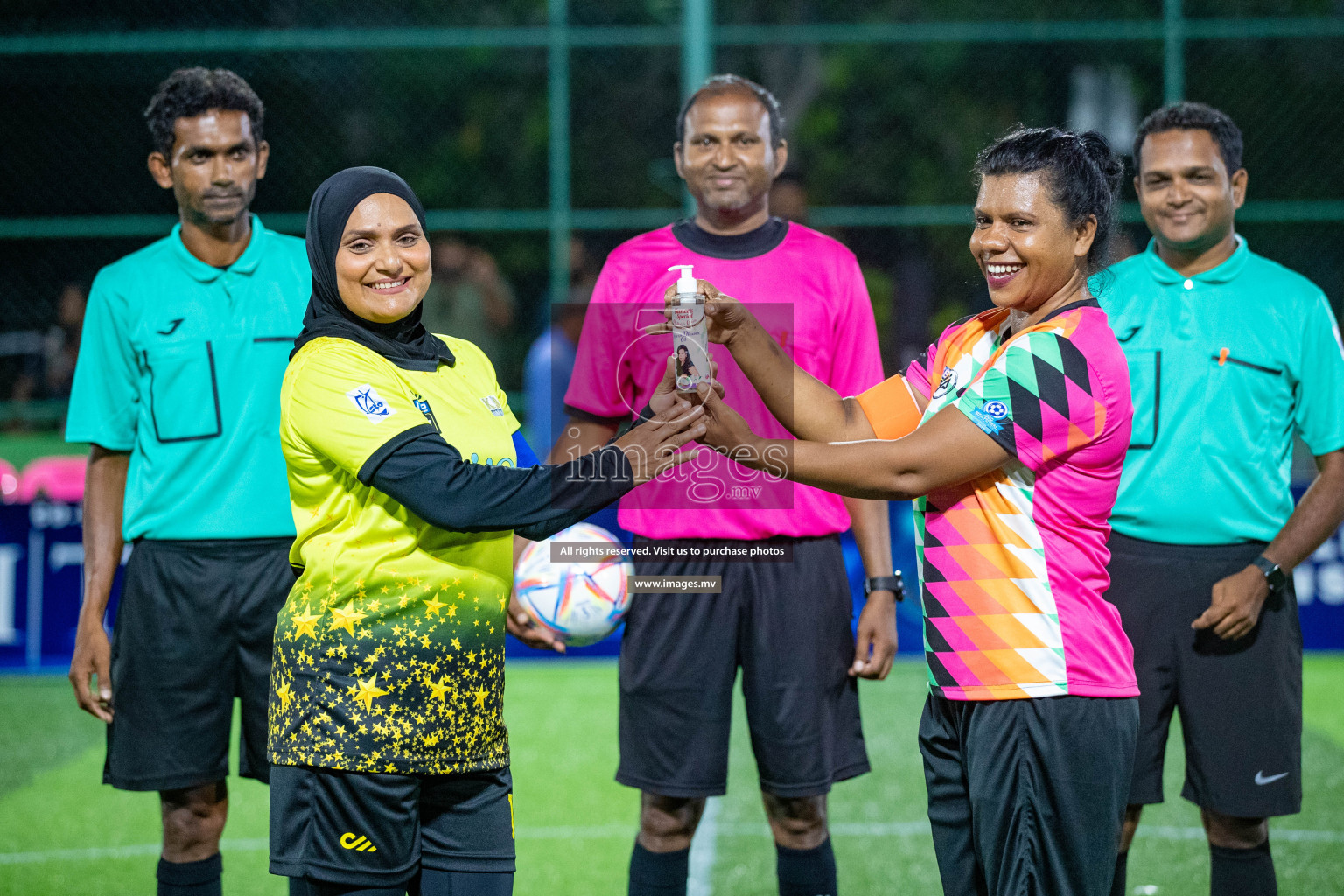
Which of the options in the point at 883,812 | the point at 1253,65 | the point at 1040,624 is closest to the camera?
the point at 1040,624

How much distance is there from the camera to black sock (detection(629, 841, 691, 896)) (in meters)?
3.96

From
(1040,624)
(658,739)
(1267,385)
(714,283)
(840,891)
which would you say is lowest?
(840,891)

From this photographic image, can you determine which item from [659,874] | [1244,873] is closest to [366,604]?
[659,874]

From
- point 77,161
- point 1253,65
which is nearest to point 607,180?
point 77,161

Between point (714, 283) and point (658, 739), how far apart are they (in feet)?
4.42

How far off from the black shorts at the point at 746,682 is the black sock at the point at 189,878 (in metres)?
1.24

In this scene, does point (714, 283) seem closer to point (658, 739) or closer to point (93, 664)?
point (658, 739)

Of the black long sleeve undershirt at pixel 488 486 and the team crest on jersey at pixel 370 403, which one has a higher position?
the team crest on jersey at pixel 370 403

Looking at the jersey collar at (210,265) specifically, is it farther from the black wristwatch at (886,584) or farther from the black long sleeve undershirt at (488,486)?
the black wristwatch at (886,584)

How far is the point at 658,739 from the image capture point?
3.97 metres

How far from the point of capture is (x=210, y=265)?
4184 millimetres

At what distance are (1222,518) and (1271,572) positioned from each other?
0.68 feet

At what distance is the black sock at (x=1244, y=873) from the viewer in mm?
4004

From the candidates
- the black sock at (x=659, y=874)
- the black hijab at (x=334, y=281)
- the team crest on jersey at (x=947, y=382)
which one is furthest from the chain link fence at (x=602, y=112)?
the black hijab at (x=334, y=281)
